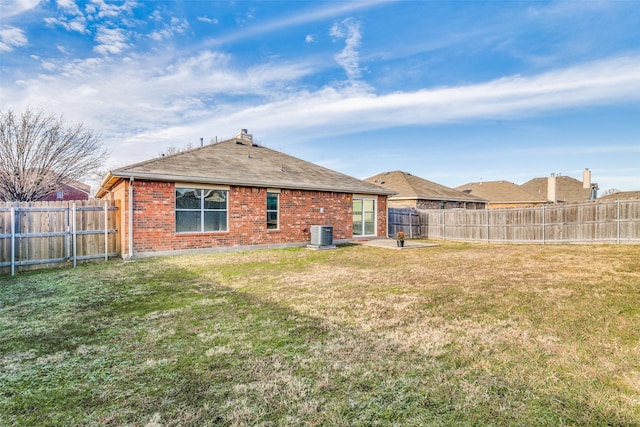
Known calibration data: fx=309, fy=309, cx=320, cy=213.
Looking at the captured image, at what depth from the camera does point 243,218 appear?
12422 millimetres

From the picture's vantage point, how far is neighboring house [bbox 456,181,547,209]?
29.0 meters

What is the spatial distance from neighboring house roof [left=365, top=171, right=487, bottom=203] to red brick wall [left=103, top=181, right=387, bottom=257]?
620cm

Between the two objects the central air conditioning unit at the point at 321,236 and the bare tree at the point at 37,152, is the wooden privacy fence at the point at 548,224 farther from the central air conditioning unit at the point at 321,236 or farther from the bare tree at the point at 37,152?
the bare tree at the point at 37,152

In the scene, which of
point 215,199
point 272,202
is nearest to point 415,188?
point 272,202

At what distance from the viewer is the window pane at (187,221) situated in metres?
11.1

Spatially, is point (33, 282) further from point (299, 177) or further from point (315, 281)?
point (299, 177)

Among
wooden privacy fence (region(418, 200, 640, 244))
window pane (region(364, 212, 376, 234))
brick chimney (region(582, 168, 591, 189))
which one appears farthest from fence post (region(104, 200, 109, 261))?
brick chimney (region(582, 168, 591, 189))

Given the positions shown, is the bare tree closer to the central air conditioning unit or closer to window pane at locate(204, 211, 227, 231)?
window pane at locate(204, 211, 227, 231)

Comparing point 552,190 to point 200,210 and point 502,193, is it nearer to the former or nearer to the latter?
point 502,193

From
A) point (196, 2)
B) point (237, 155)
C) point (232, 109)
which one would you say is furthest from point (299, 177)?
point (232, 109)

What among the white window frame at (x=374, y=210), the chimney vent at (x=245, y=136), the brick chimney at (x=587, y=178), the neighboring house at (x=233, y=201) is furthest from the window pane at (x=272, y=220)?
the brick chimney at (x=587, y=178)

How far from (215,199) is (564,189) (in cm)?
3776

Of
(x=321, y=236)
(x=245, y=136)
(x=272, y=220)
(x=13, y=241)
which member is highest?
(x=245, y=136)

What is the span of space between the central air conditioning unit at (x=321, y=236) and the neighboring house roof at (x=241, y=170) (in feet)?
6.42
